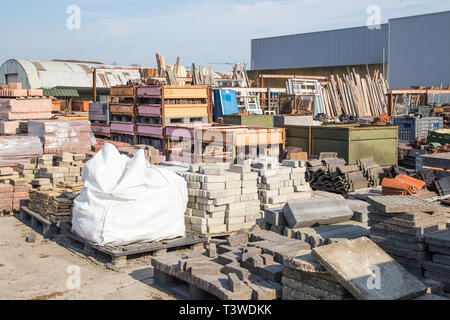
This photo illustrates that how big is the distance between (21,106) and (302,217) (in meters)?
11.2

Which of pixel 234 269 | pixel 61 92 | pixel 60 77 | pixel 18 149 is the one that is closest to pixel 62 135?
pixel 18 149

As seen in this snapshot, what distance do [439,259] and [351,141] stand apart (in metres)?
7.33

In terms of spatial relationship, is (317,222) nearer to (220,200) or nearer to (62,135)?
(220,200)

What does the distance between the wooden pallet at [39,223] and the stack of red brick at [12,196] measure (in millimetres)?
425

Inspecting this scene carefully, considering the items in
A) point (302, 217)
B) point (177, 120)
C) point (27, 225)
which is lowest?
point (27, 225)

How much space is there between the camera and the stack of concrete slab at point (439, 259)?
627 centimetres

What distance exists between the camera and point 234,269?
632 centimetres

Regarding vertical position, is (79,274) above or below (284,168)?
below

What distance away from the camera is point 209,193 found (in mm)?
8719

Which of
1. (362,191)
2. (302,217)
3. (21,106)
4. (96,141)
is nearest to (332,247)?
(302,217)

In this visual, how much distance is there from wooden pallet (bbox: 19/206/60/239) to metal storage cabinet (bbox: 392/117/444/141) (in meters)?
12.1

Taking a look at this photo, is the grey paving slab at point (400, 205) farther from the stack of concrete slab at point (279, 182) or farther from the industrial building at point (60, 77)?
the industrial building at point (60, 77)
